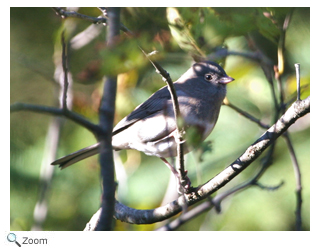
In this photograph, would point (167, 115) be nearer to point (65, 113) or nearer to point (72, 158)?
point (72, 158)

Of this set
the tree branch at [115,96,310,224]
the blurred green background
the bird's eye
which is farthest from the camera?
the bird's eye

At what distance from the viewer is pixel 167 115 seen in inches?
84.9

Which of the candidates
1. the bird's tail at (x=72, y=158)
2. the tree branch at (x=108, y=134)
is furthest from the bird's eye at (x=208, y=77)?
the tree branch at (x=108, y=134)

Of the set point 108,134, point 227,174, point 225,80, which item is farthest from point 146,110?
point 108,134

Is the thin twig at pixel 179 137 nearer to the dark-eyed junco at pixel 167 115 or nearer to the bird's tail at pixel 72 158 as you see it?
the dark-eyed junco at pixel 167 115

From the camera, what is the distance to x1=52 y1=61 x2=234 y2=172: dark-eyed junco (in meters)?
2.20

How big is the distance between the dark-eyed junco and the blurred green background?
0.11 metres

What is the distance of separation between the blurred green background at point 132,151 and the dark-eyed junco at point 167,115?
0.36ft

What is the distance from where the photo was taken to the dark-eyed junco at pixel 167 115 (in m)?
2.20

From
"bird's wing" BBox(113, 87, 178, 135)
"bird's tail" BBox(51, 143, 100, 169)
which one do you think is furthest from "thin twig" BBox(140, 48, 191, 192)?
"bird's tail" BBox(51, 143, 100, 169)
